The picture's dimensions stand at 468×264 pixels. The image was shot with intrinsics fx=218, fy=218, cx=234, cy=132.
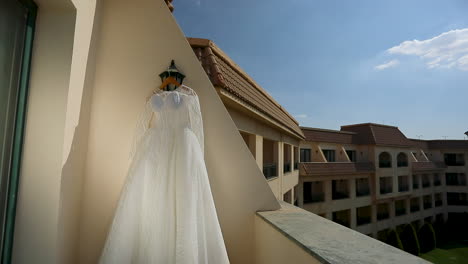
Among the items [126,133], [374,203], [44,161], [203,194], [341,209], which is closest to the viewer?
[44,161]

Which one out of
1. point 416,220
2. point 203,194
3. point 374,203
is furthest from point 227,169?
point 416,220

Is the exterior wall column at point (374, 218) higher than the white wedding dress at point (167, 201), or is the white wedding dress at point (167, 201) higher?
the white wedding dress at point (167, 201)

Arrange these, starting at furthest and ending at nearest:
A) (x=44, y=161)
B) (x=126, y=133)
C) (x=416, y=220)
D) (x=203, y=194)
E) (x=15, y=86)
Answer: (x=416, y=220) → (x=126, y=133) → (x=203, y=194) → (x=44, y=161) → (x=15, y=86)

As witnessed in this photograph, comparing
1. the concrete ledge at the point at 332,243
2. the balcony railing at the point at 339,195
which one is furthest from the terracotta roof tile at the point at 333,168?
the concrete ledge at the point at 332,243

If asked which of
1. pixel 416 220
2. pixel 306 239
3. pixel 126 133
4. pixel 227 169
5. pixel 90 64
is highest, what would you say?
pixel 90 64

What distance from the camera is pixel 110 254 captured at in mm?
1298

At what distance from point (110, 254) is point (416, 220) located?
88.8ft

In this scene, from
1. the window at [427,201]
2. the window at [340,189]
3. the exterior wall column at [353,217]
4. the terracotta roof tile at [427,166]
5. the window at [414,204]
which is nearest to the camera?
the exterior wall column at [353,217]

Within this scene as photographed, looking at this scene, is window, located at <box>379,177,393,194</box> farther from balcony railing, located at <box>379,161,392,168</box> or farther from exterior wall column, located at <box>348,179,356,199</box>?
exterior wall column, located at <box>348,179,356,199</box>

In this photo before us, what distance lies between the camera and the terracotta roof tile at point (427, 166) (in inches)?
758

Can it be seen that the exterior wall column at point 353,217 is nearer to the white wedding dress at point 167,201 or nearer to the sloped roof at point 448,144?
the sloped roof at point 448,144

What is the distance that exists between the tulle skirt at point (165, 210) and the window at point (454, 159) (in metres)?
32.2

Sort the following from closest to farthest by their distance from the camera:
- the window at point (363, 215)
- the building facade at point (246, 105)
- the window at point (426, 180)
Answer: the building facade at point (246, 105)
the window at point (363, 215)
the window at point (426, 180)

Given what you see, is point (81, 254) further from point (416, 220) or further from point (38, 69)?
point (416, 220)
